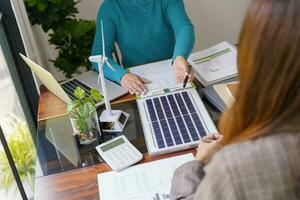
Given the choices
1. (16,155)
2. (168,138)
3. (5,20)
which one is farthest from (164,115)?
(5,20)

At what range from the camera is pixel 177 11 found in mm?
1849

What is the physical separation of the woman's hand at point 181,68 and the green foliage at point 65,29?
0.83m

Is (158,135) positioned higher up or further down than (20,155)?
higher up

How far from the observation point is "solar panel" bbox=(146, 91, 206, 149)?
47.0 inches

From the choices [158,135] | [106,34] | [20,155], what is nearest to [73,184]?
[158,135]

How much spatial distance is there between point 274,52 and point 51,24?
70.1 inches

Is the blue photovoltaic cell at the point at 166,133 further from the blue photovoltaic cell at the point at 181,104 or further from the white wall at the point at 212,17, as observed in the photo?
the white wall at the point at 212,17

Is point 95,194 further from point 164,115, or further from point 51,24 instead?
point 51,24

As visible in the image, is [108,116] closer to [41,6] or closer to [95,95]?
[95,95]

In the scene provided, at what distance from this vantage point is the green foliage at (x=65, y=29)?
84.0 inches

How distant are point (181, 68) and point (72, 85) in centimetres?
47

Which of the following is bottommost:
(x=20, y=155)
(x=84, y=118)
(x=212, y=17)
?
(x=20, y=155)

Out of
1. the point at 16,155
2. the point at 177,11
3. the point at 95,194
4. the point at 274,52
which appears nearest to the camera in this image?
the point at 274,52

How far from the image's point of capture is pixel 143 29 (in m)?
1.89
